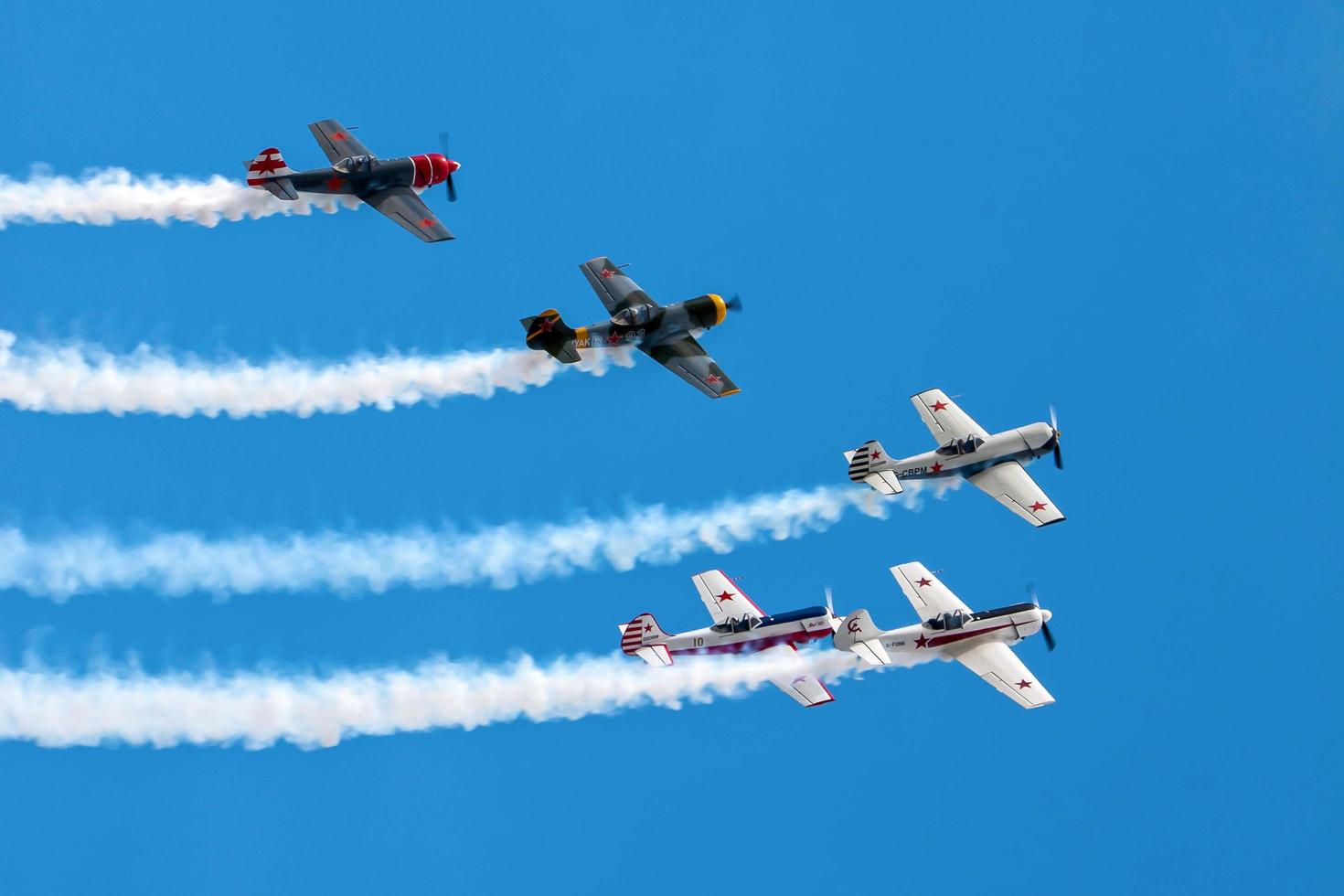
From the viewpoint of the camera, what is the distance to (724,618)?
61.2m

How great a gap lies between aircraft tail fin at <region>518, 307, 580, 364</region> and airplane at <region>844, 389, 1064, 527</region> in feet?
24.1

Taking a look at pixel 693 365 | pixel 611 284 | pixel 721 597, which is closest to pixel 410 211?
pixel 611 284

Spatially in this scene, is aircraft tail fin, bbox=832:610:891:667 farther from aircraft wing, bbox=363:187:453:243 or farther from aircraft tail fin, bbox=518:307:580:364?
aircraft wing, bbox=363:187:453:243

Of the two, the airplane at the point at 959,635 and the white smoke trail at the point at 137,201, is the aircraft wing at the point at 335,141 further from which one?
the airplane at the point at 959,635

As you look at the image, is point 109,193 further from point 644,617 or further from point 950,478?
point 950,478

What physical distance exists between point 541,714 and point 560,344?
8.71 m

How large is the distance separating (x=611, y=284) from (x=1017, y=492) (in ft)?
37.0

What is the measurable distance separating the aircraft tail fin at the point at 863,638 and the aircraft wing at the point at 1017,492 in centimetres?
578

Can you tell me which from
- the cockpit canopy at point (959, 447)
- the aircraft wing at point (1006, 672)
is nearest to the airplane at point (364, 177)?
the cockpit canopy at point (959, 447)

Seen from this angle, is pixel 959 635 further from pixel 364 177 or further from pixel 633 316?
pixel 364 177

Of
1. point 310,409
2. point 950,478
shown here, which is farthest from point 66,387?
point 950,478

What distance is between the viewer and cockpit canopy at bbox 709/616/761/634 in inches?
2394

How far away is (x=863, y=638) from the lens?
5944 centimetres

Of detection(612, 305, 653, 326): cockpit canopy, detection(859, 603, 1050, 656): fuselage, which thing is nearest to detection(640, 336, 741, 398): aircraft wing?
detection(612, 305, 653, 326): cockpit canopy
